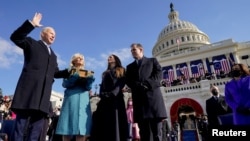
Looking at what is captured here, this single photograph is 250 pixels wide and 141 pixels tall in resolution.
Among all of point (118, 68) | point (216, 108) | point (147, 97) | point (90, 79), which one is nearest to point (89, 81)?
point (90, 79)

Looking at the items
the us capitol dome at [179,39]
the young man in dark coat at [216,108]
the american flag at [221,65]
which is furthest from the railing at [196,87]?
the us capitol dome at [179,39]

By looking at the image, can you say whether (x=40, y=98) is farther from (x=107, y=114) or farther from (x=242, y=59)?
(x=242, y=59)

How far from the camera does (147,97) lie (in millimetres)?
3541

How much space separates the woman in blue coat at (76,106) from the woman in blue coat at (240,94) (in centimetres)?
236

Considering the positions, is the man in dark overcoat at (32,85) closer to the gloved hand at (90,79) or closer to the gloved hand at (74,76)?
the gloved hand at (74,76)

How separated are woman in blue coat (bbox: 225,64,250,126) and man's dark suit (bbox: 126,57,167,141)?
1161 mm

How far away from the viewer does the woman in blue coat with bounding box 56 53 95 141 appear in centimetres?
336

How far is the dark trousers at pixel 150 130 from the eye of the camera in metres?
3.30

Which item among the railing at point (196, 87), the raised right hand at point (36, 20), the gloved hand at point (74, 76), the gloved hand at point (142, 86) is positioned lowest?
the gloved hand at point (142, 86)

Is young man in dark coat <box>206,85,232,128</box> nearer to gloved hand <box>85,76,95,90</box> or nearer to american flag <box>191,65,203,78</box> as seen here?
gloved hand <box>85,76,95,90</box>

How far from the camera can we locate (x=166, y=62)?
4097cm

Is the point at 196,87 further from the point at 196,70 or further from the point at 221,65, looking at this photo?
the point at 196,70

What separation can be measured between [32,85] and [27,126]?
1.74 ft

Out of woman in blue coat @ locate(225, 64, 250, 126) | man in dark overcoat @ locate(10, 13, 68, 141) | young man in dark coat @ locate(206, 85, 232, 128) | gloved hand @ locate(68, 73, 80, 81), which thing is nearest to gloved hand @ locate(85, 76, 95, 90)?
gloved hand @ locate(68, 73, 80, 81)
